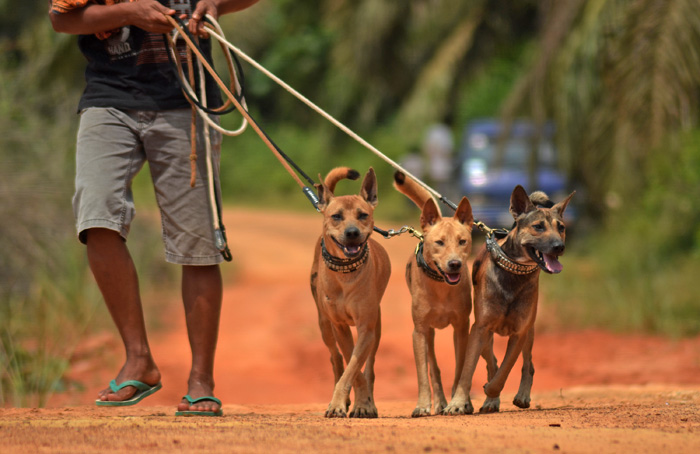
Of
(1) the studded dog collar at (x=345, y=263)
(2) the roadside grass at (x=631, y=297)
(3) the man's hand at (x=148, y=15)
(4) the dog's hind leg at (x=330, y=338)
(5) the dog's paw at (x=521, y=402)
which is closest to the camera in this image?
(1) the studded dog collar at (x=345, y=263)

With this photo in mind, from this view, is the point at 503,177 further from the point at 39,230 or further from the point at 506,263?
the point at 506,263

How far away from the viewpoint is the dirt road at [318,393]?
12.6 ft

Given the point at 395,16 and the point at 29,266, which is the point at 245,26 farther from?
the point at 29,266

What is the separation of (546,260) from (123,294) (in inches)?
81.0

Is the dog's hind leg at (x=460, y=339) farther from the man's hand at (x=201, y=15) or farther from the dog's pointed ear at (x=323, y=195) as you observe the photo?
the man's hand at (x=201, y=15)

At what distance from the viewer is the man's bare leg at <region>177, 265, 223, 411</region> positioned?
4.99m

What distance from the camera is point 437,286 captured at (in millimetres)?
4977

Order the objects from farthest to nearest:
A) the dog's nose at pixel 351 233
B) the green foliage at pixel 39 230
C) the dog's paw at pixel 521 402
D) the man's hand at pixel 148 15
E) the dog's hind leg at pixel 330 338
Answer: the green foliage at pixel 39 230 → the dog's paw at pixel 521 402 → the dog's hind leg at pixel 330 338 → the man's hand at pixel 148 15 → the dog's nose at pixel 351 233

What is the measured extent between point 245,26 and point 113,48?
23.8 metres

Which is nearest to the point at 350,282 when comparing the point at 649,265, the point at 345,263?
the point at 345,263

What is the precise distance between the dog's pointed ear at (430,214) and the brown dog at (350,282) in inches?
10.1

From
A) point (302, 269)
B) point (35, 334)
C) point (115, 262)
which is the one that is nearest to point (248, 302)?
point (302, 269)

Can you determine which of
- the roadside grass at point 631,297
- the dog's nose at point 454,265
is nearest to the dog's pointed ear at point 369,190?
the dog's nose at point 454,265

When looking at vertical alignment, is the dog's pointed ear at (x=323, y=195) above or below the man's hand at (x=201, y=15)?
below
